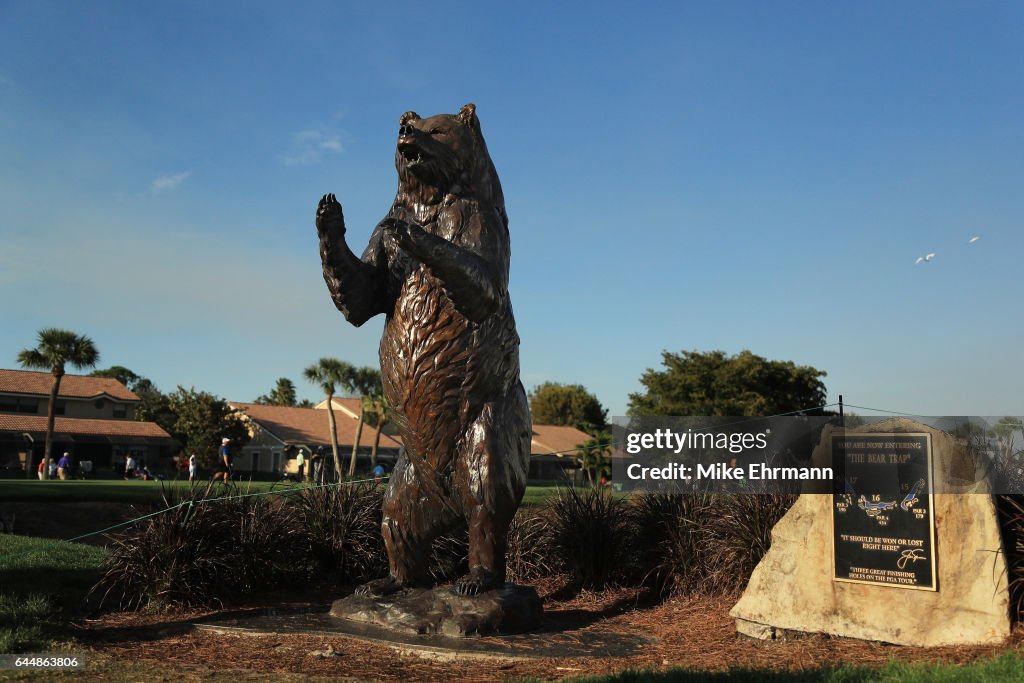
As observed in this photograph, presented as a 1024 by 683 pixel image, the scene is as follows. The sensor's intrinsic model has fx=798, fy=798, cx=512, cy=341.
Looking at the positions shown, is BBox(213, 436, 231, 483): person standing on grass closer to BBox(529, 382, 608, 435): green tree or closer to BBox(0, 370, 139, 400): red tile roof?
BBox(0, 370, 139, 400): red tile roof

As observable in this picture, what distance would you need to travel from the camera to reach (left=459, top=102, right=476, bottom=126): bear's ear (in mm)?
5012

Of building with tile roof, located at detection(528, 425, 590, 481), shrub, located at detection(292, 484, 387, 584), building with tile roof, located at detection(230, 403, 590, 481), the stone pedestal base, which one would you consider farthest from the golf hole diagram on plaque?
building with tile roof, located at detection(528, 425, 590, 481)

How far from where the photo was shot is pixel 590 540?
258 inches

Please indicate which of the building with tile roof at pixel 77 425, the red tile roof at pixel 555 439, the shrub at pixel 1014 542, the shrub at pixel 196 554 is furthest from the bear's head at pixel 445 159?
the red tile roof at pixel 555 439

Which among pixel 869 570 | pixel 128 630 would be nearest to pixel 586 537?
pixel 869 570

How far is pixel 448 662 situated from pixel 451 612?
19.7 inches

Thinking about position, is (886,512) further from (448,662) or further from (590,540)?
(448,662)

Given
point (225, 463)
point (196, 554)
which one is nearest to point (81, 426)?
point (225, 463)

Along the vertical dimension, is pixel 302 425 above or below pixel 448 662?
above

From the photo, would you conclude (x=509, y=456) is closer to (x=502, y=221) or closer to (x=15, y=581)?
(x=502, y=221)

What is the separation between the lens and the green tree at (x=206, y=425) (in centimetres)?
3578

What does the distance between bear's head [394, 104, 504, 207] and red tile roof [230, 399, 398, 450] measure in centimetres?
3556

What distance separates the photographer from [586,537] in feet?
21.6

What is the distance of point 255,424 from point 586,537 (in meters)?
37.0
